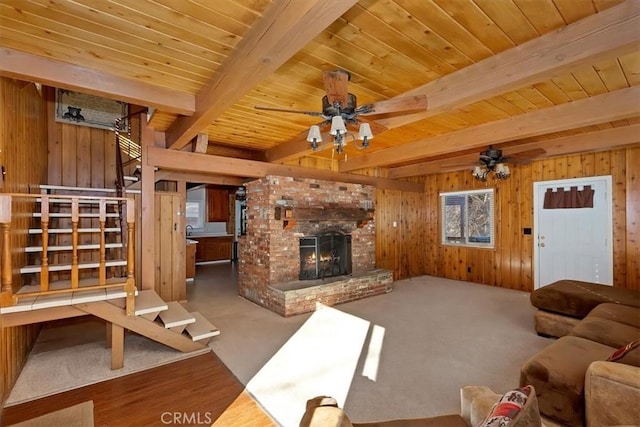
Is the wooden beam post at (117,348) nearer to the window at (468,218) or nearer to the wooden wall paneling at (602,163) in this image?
the window at (468,218)

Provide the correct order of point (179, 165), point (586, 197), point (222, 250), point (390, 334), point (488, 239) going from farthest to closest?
point (222, 250), point (488, 239), point (586, 197), point (179, 165), point (390, 334)

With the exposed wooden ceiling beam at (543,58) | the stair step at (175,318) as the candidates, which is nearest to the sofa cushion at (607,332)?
the exposed wooden ceiling beam at (543,58)

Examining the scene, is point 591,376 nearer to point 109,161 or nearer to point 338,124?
point 338,124

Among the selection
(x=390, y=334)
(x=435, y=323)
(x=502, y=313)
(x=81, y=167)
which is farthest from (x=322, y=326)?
(x=81, y=167)

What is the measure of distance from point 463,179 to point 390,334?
4480mm

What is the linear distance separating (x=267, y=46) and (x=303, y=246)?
3.58 meters

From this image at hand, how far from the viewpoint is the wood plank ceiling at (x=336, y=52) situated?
66.0 inches

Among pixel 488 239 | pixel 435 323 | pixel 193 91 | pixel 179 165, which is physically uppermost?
pixel 193 91

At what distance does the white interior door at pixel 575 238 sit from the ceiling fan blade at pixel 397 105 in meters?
4.43

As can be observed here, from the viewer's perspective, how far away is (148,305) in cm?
298

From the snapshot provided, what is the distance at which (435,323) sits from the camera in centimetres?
395

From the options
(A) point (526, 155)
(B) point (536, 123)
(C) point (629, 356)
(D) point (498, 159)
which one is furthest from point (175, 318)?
(A) point (526, 155)

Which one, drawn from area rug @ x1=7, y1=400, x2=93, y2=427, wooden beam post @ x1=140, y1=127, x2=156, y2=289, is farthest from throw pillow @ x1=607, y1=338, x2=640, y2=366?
wooden beam post @ x1=140, y1=127, x2=156, y2=289

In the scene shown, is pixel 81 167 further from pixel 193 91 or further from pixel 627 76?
pixel 627 76
